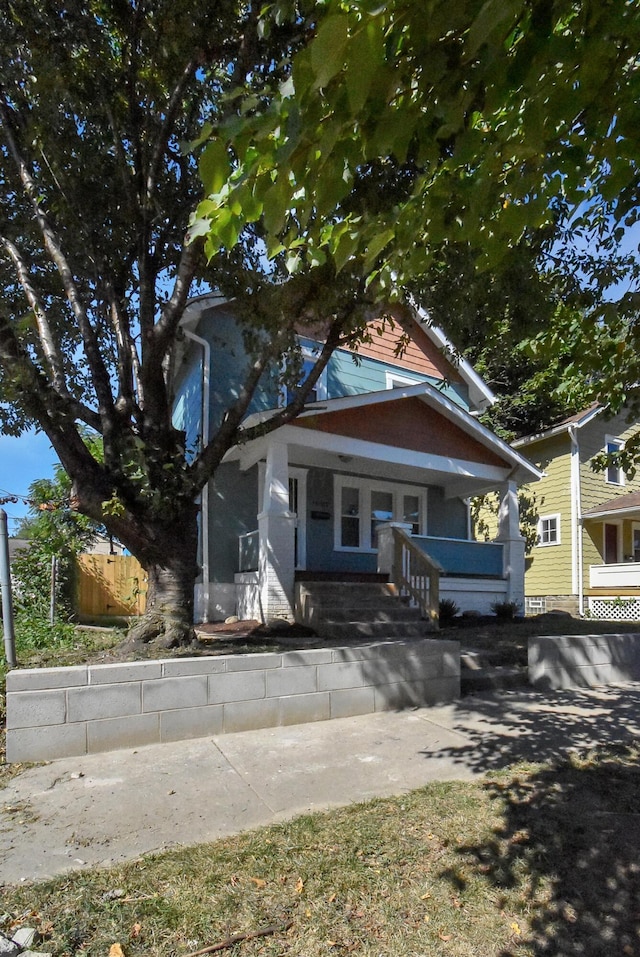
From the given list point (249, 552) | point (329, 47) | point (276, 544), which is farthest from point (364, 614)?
point (329, 47)

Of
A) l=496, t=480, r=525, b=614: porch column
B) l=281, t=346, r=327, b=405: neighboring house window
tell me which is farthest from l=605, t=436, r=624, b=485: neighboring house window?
l=281, t=346, r=327, b=405: neighboring house window

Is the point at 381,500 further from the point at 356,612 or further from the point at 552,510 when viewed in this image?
the point at 552,510

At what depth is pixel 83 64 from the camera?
6.90 metres

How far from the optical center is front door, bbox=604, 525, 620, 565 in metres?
17.7

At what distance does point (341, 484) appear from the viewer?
1287 centimetres

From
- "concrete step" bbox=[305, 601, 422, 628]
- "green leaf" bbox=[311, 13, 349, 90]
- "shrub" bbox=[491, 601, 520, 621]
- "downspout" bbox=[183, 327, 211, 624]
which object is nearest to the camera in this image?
"green leaf" bbox=[311, 13, 349, 90]

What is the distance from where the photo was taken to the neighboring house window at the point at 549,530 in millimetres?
17391

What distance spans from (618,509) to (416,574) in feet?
26.9

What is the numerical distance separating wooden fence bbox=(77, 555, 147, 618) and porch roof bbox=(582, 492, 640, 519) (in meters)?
12.2

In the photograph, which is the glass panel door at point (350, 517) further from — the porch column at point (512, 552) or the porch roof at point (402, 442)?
the porch column at point (512, 552)

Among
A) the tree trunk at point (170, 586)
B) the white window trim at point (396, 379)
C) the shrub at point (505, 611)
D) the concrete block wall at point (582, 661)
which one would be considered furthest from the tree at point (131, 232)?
the shrub at point (505, 611)

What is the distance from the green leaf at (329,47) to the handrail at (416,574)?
8885 mm

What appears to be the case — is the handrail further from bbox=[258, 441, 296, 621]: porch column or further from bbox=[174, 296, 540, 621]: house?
bbox=[258, 441, 296, 621]: porch column

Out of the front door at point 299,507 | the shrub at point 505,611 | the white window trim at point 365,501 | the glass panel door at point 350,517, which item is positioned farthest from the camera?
the glass panel door at point 350,517
